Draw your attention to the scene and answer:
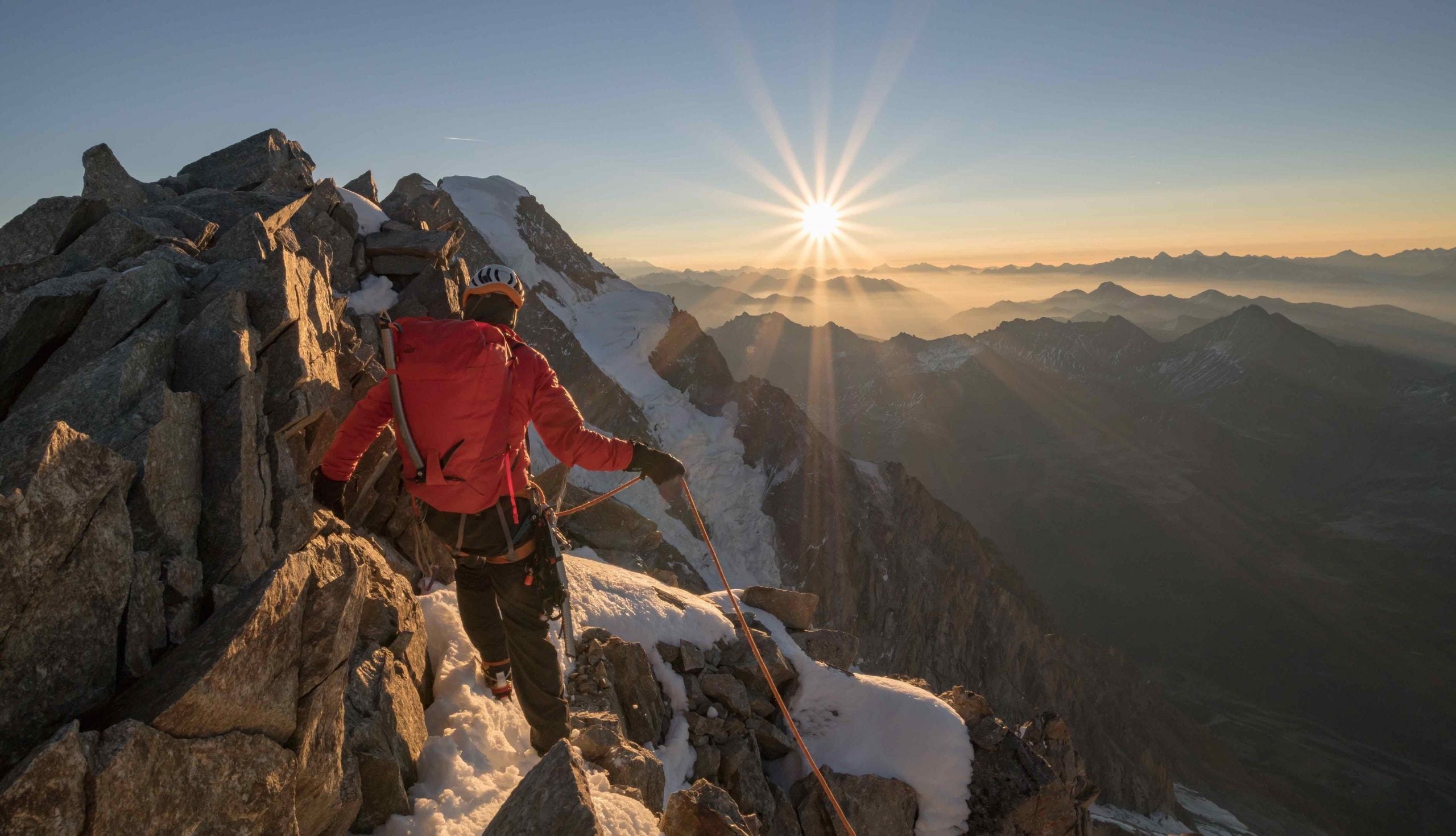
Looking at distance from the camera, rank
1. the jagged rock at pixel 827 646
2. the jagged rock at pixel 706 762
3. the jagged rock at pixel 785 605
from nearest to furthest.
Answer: the jagged rock at pixel 706 762 → the jagged rock at pixel 827 646 → the jagged rock at pixel 785 605

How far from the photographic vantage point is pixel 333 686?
205 inches

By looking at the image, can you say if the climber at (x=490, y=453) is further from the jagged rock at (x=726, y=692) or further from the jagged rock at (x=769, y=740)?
the jagged rock at (x=769, y=740)

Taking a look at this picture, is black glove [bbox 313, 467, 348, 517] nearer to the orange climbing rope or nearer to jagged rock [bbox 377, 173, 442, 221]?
the orange climbing rope

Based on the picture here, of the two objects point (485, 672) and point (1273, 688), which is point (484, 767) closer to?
point (485, 672)

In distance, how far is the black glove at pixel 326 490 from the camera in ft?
22.5

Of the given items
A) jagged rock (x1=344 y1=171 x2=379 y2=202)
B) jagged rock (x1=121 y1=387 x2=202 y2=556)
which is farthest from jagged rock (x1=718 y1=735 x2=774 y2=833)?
jagged rock (x1=344 y1=171 x2=379 y2=202)

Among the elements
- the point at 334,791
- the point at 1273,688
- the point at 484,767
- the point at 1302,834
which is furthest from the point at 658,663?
the point at 1273,688

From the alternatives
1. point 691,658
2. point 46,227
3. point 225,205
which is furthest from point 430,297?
point 691,658

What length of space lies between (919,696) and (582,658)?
261 inches

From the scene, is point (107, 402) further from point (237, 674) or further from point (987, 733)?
point (987, 733)

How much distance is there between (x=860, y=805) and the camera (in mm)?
11500

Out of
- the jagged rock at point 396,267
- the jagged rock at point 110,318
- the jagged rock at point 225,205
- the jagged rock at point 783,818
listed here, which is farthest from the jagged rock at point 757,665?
the jagged rock at point 396,267

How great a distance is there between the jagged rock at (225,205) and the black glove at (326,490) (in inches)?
326

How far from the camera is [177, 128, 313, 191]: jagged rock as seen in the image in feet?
55.2
